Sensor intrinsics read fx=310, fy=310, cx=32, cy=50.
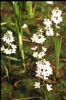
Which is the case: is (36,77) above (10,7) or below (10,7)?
below

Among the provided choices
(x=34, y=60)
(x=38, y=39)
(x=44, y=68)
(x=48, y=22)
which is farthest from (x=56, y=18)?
(x=44, y=68)

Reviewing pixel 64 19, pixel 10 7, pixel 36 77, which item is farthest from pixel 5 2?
pixel 36 77

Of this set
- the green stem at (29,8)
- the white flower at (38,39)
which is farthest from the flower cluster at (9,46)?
the green stem at (29,8)

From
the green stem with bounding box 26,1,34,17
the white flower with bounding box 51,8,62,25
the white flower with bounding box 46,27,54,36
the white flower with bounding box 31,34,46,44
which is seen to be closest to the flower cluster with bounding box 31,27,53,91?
the white flower with bounding box 31,34,46,44

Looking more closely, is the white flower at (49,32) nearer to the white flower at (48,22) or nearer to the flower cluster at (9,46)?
the white flower at (48,22)

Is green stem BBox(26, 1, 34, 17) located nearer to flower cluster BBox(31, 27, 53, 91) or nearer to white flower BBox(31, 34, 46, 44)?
flower cluster BBox(31, 27, 53, 91)

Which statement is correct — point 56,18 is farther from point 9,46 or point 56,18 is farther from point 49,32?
point 9,46

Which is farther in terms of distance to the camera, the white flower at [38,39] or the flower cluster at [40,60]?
the white flower at [38,39]

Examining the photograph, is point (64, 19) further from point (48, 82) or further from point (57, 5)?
point (48, 82)
